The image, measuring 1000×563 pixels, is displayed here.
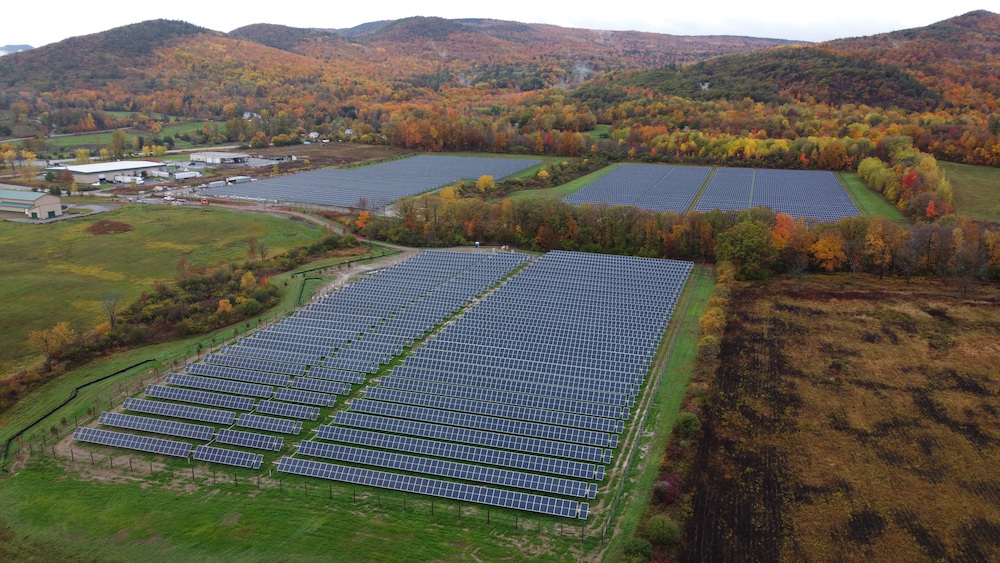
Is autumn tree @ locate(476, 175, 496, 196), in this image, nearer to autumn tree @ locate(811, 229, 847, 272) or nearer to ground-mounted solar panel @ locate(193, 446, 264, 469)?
autumn tree @ locate(811, 229, 847, 272)

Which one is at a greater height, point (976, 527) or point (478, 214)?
A: point (478, 214)

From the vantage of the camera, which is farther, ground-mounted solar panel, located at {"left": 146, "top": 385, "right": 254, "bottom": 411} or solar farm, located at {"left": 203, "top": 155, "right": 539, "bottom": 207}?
solar farm, located at {"left": 203, "top": 155, "right": 539, "bottom": 207}

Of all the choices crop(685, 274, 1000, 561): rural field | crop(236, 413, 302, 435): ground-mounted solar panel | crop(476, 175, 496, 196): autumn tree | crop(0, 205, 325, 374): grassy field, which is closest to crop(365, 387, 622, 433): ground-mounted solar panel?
crop(236, 413, 302, 435): ground-mounted solar panel

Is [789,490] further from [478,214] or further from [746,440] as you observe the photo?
[478,214]

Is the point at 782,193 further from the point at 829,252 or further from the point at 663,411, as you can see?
the point at 663,411

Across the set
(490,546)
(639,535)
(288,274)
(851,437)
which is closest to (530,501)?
(490,546)

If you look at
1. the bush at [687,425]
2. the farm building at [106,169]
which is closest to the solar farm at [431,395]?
the bush at [687,425]
